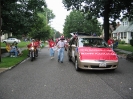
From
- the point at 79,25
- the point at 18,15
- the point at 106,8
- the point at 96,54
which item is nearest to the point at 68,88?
the point at 96,54

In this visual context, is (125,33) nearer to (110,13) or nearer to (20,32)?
(110,13)

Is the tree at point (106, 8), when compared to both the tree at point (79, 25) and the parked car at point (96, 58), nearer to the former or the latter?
the parked car at point (96, 58)

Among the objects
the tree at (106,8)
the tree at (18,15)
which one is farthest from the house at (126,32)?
the tree at (18,15)

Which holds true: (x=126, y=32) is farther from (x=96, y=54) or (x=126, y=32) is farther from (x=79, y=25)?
(x=96, y=54)

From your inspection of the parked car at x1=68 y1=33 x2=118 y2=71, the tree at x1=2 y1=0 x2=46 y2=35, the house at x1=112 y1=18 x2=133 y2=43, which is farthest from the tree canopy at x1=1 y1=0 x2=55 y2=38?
the house at x1=112 y1=18 x2=133 y2=43

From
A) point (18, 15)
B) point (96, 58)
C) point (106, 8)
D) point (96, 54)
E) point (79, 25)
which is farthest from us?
point (79, 25)

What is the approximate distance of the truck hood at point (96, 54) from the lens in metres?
8.84

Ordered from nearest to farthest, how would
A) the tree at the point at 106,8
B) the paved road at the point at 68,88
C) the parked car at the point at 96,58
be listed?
1. the paved road at the point at 68,88
2. the parked car at the point at 96,58
3. the tree at the point at 106,8

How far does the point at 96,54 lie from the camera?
8.96 metres

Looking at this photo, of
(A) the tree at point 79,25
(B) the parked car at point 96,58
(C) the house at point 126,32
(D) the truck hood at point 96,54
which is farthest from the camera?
(A) the tree at point 79,25

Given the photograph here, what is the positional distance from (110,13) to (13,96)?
79.4 ft

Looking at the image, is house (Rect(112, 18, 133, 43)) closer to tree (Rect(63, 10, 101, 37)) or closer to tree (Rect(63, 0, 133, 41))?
tree (Rect(63, 10, 101, 37))

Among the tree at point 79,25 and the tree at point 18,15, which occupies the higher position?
the tree at point 79,25

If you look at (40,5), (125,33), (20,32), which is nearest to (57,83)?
(20,32)
